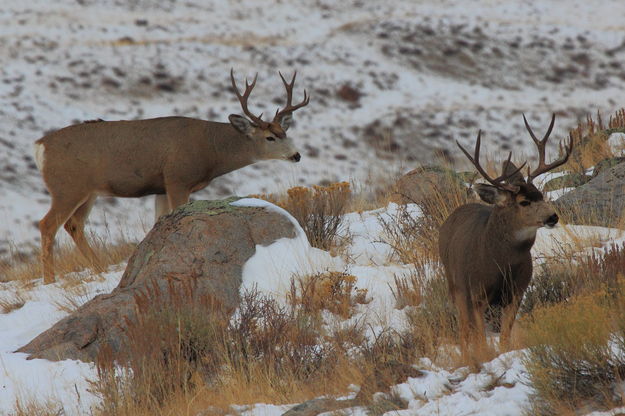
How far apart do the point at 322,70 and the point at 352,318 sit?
2982 cm

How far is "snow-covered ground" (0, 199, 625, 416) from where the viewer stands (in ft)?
14.1

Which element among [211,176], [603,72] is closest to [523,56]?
[603,72]

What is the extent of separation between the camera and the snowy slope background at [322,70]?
91.9 ft

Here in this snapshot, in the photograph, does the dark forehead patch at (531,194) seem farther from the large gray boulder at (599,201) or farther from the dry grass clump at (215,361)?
the large gray boulder at (599,201)

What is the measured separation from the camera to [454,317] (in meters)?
5.92

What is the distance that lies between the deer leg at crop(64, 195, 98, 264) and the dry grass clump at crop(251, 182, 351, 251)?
2665 mm

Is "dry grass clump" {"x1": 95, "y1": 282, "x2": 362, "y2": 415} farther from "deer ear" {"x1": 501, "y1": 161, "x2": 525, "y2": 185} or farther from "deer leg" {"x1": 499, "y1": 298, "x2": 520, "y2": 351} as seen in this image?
"deer ear" {"x1": 501, "y1": 161, "x2": 525, "y2": 185}

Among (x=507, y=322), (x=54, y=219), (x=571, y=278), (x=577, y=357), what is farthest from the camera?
(x=54, y=219)

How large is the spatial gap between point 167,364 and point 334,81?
30.0 meters

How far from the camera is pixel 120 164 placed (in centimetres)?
1008

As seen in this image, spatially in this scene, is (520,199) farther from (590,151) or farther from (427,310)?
(590,151)

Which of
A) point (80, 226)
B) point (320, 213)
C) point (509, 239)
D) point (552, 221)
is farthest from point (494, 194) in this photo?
point (80, 226)

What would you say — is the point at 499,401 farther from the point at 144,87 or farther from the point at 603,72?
the point at 603,72

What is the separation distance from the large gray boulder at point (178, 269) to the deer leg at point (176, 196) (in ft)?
6.70
